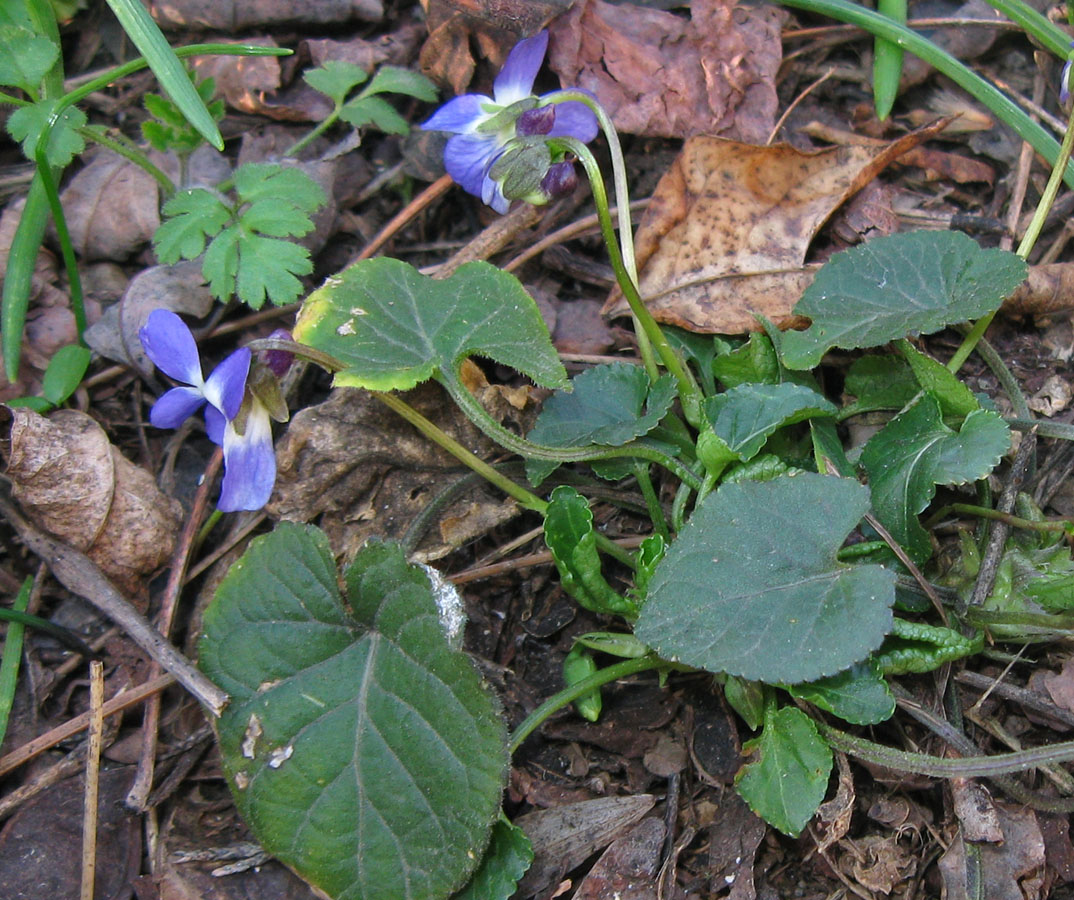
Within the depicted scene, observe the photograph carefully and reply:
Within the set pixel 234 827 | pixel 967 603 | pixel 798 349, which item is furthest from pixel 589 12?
pixel 234 827

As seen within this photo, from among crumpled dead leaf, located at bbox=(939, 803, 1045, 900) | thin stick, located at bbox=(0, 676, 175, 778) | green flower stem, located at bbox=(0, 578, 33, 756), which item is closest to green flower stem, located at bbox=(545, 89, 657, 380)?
crumpled dead leaf, located at bbox=(939, 803, 1045, 900)

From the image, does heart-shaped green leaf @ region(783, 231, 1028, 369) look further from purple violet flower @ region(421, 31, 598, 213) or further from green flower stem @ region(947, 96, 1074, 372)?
purple violet flower @ region(421, 31, 598, 213)

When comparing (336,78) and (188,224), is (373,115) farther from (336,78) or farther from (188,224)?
(188,224)

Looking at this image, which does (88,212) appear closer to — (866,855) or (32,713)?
(32,713)

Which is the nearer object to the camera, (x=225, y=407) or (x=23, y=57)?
(x=225, y=407)

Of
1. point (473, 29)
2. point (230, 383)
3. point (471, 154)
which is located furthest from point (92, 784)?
Answer: point (473, 29)

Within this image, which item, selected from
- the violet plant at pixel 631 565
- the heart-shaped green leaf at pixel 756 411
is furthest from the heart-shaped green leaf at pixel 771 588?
the heart-shaped green leaf at pixel 756 411
